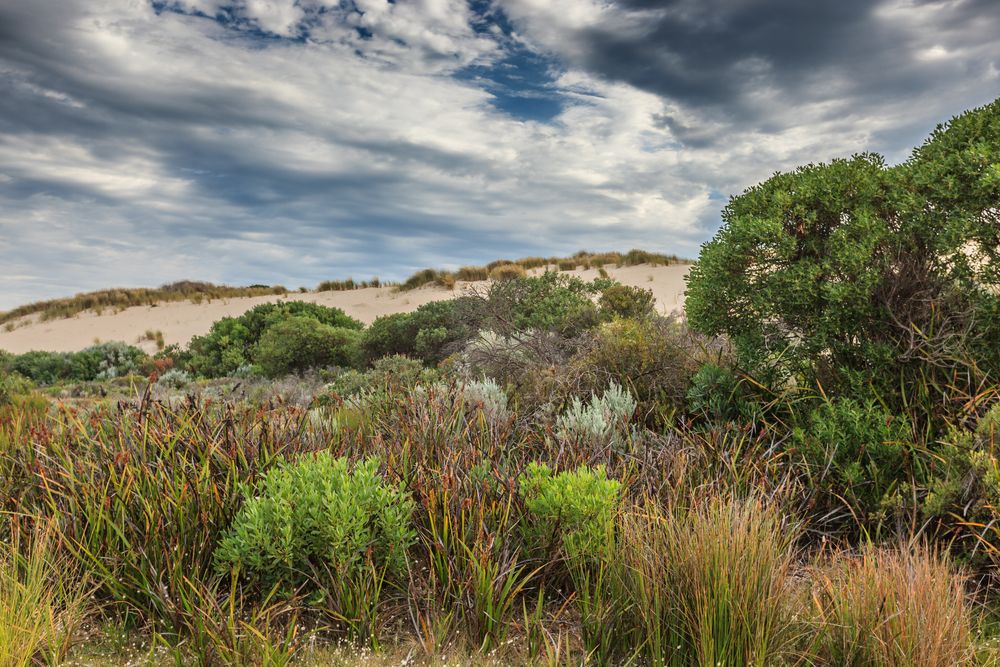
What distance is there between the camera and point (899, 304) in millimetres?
4469

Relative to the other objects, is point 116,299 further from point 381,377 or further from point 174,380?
point 381,377

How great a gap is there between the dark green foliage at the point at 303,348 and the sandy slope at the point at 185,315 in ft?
27.0

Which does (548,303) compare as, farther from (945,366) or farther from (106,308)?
(106,308)

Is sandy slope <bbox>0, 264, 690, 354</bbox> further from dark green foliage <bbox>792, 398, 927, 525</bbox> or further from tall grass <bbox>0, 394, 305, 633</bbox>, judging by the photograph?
tall grass <bbox>0, 394, 305, 633</bbox>

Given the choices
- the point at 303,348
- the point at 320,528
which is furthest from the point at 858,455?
the point at 303,348

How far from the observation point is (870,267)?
175 inches

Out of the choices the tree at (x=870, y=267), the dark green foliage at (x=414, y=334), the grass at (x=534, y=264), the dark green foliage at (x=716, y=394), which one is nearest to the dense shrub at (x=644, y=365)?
the dark green foliage at (x=716, y=394)

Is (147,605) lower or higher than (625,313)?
lower

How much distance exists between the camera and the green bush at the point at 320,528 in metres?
2.85

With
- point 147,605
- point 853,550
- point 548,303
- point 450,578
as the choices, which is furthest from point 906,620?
point 548,303

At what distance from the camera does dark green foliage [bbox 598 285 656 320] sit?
978cm

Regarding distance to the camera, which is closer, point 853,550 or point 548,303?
point 853,550

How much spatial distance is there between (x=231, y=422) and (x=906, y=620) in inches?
149

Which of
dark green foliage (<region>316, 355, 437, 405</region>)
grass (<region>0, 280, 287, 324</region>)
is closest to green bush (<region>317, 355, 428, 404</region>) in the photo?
dark green foliage (<region>316, 355, 437, 405</region>)
